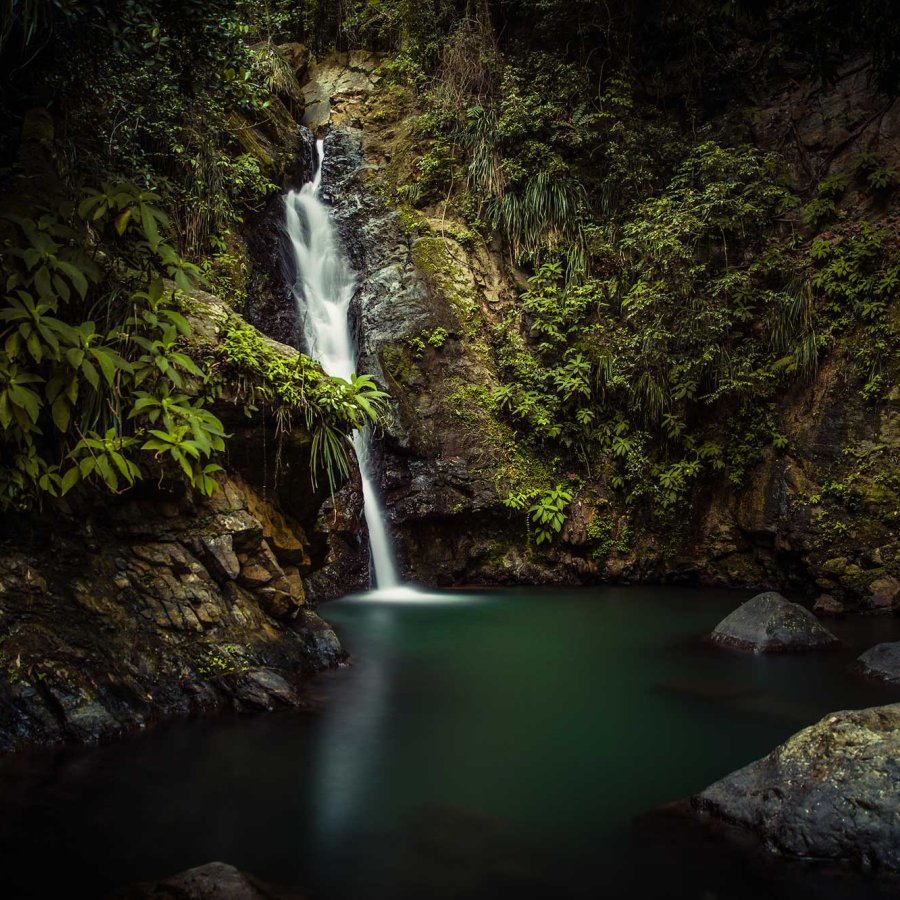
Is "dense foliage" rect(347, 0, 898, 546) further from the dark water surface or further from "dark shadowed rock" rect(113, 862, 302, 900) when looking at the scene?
"dark shadowed rock" rect(113, 862, 302, 900)

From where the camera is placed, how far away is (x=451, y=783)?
3900mm

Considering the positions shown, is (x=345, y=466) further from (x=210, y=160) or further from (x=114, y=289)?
(x=210, y=160)

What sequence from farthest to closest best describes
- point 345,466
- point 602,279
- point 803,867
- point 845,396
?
1. point 602,279
2. point 845,396
3. point 345,466
4. point 803,867

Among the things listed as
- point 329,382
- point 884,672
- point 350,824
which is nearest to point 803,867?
point 350,824

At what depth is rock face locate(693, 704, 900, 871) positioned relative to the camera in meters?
2.96

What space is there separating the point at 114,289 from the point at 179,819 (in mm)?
3255

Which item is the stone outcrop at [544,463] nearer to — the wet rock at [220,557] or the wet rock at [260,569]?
the wet rock at [260,569]

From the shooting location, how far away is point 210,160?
8.28 metres

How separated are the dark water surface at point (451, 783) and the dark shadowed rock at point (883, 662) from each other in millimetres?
173

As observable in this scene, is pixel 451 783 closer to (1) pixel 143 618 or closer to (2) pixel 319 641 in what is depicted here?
(2) pixel 319 641

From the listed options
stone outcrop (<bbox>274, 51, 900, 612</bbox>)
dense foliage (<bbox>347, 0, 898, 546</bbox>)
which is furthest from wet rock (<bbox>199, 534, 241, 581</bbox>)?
dense foliage (<bbox>347, 0, 898, 546</bbox>)

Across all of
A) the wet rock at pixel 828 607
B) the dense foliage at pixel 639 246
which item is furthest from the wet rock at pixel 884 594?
the dense foliage at pixel 639 246

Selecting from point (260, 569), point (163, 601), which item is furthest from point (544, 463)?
point (163, 601)

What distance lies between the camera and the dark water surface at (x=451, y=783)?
9.82ft
